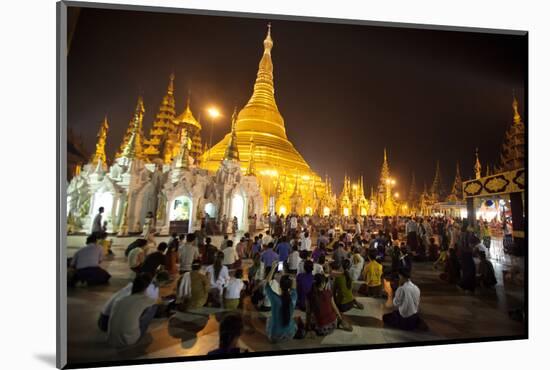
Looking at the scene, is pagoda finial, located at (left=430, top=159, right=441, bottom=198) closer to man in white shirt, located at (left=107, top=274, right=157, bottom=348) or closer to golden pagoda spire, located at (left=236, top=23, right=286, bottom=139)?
golden pagoda spire, located at (left=236, top=23, right=286, bottom=139)

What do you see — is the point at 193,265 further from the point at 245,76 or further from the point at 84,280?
the point at 245,76

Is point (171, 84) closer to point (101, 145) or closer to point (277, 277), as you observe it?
point (101, 145)

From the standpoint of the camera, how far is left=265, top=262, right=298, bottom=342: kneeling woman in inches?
141

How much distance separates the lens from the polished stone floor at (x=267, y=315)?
3303 mm

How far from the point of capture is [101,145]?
3570 millimetres

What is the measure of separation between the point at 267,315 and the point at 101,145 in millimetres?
2892

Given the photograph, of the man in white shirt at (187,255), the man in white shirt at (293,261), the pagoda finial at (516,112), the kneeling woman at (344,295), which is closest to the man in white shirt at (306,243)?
the man in white shirt at (293,261)

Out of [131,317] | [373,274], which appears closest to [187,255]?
[131,317]

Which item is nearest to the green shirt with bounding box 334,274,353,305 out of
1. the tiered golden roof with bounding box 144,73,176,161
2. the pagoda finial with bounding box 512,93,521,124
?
the tiered golden roof with bounding box 144,73,176,161

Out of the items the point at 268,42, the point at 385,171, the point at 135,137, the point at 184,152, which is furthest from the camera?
the point at 385,171

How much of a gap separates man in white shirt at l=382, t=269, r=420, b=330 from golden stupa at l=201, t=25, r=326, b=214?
1.72 metres

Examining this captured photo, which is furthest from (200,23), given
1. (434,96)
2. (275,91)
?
(434,96)

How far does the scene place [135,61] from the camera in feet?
12.8

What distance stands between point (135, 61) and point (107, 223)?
2.10 meters
